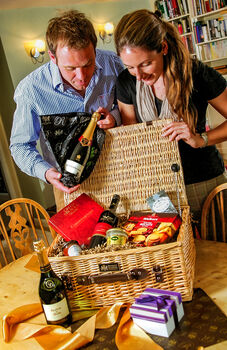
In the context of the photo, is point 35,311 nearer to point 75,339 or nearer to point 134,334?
point 75,339

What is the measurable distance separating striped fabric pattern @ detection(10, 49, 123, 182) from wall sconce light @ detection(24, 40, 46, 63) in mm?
3102

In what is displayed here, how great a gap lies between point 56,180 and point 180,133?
53cm

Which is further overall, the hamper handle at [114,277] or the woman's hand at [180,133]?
the woman's hand at [180,133]

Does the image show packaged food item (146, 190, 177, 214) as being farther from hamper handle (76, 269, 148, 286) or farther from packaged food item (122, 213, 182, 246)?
hamper handle (76, 269, 148, 286)

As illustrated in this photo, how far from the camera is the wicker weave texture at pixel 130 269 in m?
1.07

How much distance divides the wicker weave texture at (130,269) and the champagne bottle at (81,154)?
0.40 m

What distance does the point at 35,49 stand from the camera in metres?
4.59

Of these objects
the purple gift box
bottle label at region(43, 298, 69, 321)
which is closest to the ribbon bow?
the purple gift box

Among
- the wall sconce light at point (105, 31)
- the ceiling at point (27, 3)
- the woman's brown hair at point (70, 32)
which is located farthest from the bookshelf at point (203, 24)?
the woman's brown hair at point (70, 32)

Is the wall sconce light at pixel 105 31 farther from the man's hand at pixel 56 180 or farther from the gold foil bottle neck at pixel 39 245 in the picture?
the gold foil bottle neck at pixel 39 245

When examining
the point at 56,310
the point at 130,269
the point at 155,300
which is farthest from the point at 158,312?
the point at 56,310

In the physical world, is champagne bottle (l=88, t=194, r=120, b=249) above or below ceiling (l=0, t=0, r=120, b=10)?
below

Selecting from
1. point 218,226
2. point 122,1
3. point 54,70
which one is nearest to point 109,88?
point 54,70

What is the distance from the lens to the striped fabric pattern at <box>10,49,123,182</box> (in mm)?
1669
